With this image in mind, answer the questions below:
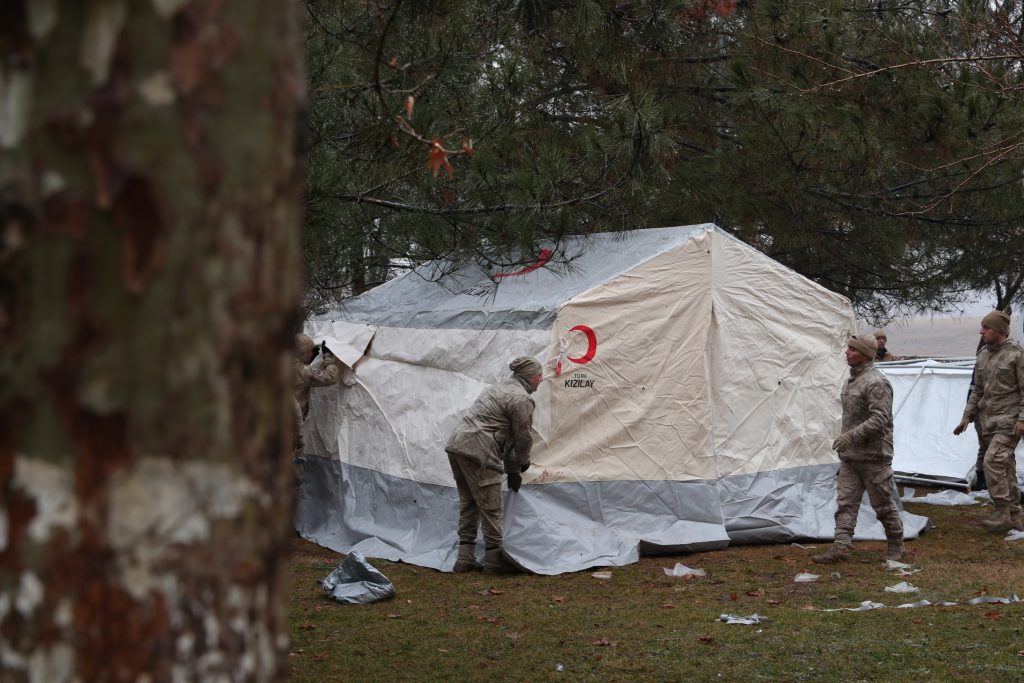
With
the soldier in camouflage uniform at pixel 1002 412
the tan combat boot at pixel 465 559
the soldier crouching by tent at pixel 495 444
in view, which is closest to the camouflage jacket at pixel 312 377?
the soldier crouching by tent at pixel 495 444

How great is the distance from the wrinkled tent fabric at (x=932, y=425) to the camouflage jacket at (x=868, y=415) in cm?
452

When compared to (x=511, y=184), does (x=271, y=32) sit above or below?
below

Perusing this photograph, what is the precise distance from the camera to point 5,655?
1158 mm

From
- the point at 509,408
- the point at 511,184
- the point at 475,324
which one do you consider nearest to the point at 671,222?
the point at 475,324

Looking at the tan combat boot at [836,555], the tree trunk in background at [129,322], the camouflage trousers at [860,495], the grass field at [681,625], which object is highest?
the tree trunk in background at [129,322]

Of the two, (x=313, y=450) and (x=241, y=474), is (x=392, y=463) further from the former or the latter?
(x=241, y=474)

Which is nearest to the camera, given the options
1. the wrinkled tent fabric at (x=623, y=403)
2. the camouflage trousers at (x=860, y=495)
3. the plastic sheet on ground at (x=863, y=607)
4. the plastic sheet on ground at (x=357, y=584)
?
the plastic sheet on ground at (x=863, y=607)

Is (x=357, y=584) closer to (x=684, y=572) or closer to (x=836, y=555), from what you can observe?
(x=684, y=572)

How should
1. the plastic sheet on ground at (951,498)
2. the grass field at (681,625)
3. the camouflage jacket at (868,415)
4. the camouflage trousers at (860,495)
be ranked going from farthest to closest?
the plastic sheet on ground at (951,498) → the camouflage trousers at (860,495) → the camouflage jacket at (868,415) → the grass field at (681,625)

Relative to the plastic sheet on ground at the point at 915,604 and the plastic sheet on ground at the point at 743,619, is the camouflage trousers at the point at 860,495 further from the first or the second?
the plastic sheet on ground at the point at 743,619

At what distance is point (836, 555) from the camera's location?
815 cm

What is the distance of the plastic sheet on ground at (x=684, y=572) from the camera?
7.90 m

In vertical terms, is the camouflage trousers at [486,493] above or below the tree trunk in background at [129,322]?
below

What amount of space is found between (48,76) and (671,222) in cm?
1091
